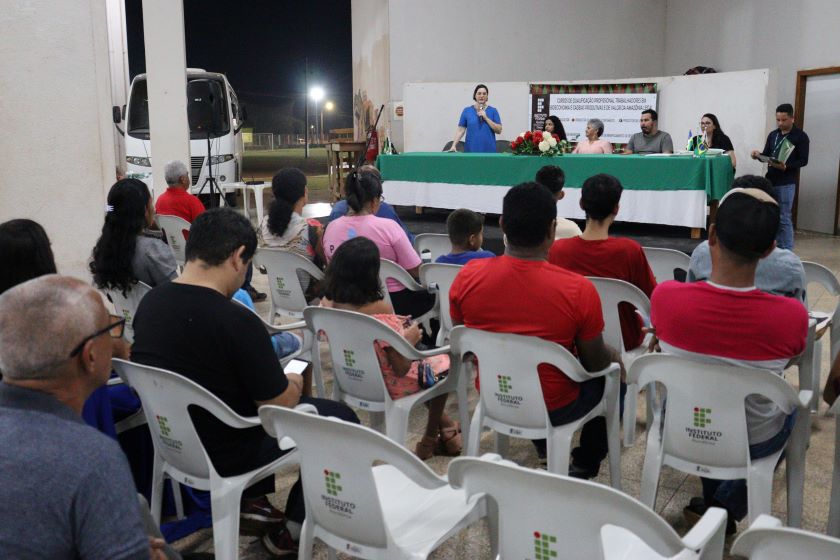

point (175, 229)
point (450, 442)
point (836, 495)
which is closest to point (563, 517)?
point (836, 495)

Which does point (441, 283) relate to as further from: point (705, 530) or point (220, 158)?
point (220, 158)

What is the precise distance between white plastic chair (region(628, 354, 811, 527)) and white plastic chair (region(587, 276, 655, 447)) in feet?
2.09

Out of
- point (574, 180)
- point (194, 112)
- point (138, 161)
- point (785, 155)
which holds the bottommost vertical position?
point (574, 180)

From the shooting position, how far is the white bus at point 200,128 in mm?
11891

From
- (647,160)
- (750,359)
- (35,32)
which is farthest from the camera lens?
(647,160)

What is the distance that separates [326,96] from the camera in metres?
29.4

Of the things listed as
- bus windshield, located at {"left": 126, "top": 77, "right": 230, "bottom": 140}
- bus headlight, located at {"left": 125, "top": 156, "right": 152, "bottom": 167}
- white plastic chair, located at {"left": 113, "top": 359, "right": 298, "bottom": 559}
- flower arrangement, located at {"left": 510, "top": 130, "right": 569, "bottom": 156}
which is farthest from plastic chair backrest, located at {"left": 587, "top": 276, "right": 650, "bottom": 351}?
bus headlight, located at {"left": 125, "top": 156, "right": 152, "bottom": 167}

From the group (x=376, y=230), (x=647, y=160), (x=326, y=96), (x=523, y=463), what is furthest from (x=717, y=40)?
(x=326, y=96)

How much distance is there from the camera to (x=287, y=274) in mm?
4508

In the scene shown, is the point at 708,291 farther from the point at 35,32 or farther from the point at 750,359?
the point at 35,32

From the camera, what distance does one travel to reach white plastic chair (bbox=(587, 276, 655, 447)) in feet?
10.6

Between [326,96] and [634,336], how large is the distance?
27127mm

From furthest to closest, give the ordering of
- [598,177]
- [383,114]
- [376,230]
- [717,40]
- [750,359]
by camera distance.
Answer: [383,114], [717,40], [376,230], [598,177], [750,359]

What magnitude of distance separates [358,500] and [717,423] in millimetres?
1077
